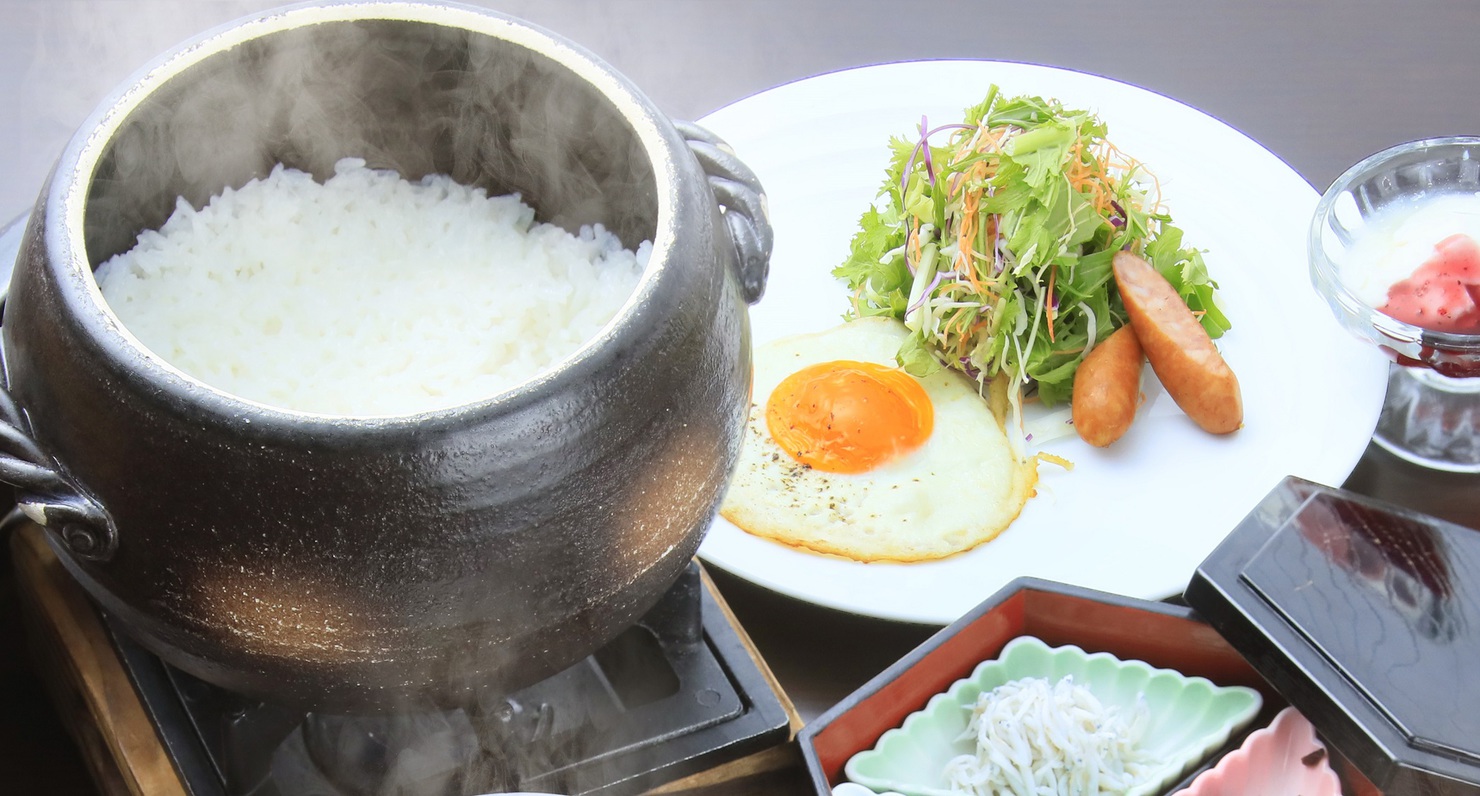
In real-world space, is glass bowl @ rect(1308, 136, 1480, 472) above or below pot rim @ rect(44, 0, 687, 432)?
below

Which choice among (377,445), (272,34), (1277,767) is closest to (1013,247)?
(1277,767)

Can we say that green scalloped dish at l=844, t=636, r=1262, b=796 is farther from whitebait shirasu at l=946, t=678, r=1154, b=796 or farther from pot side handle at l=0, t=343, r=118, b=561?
pot side handle at l=0, t=343, r=118, b=561

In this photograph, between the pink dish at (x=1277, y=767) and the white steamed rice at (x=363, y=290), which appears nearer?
the white steamed rice at (x=363, y=290)

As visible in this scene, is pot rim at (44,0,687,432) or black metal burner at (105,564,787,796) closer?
pot rim at (44,0,687,432)

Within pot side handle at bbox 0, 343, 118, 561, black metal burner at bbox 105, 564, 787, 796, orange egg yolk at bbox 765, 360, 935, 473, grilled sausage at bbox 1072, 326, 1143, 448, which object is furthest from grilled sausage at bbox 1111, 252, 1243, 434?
pot side handle at bbox 0, 343, 118, 561

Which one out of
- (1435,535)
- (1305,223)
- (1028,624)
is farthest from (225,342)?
(1305,223)

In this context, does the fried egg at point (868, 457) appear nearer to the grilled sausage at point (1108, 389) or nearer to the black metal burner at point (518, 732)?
the grilled sausage at point (1108, 389)

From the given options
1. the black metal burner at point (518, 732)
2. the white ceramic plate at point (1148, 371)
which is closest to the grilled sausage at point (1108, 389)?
the white ceramic plate at point (1148, 371)
